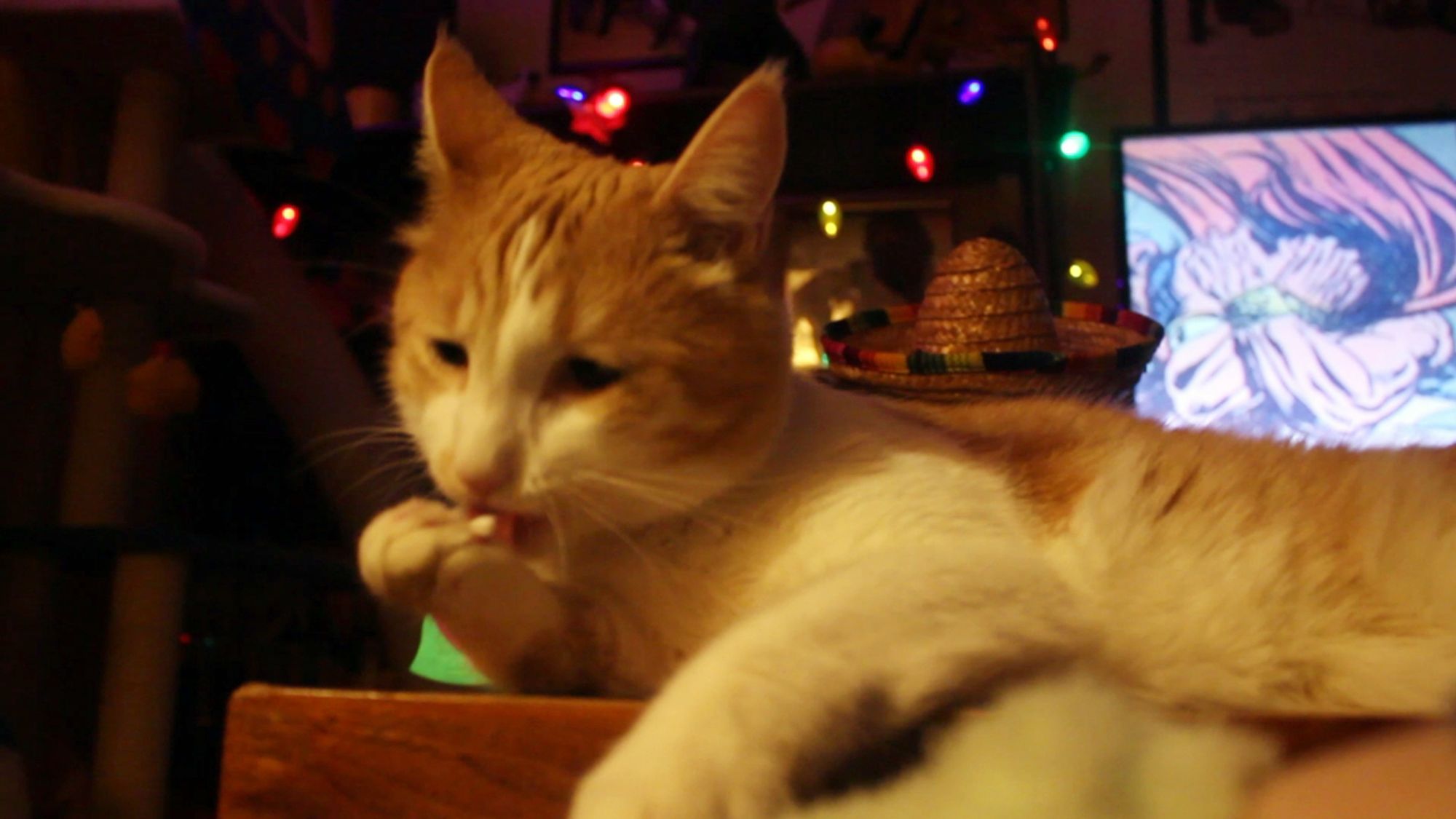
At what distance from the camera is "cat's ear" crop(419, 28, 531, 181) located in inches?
33.3

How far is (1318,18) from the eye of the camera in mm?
2590

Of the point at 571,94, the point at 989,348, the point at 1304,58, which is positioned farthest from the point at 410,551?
the point at 1304,58

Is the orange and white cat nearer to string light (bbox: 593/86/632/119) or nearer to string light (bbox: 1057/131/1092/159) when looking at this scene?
string light (bbox: 593/86/632/119)

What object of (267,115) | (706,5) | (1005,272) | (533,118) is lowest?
(1005,272)

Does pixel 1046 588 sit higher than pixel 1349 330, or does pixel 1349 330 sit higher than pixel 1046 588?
pixel 1349 330

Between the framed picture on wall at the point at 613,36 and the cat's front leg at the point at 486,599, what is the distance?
2.19 m

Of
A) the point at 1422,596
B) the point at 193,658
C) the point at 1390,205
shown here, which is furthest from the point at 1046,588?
the point at 1390,205

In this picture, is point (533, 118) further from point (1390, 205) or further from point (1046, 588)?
point (1390, 205)

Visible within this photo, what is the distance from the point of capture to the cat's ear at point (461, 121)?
0.85 meters

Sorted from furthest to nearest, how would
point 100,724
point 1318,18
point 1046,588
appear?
1. point 1318,18
2. point 100,724
3. point 1046,588

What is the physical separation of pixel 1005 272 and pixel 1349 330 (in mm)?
1493

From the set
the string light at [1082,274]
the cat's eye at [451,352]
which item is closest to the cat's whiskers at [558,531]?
the cat's eye at [451,352]

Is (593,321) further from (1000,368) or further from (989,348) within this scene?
(989,348)

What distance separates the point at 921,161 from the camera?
7.30 feet
